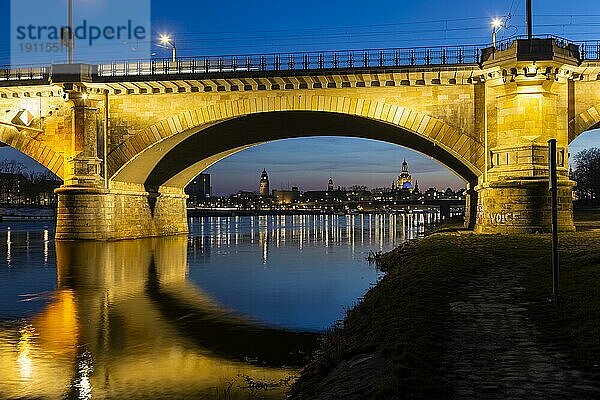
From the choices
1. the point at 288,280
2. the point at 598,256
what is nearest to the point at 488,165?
the point at 288,280

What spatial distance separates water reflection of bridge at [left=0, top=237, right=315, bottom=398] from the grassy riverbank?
157 cm

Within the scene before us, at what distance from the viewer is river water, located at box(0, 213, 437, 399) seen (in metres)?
10.8

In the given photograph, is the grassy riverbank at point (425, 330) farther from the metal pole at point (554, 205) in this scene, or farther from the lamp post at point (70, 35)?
the lamp post at point (70, 35)

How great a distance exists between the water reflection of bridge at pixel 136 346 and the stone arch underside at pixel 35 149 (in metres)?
21.7

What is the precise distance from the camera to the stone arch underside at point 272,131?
3812 cm

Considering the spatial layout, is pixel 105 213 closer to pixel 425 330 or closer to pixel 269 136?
pixel 269 136

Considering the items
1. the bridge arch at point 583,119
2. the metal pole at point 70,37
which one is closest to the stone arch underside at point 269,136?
the bridge arch at point 583,119

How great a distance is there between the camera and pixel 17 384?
1064 cm

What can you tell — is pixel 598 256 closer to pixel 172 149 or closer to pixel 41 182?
pixel 172 149

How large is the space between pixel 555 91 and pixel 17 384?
30.5 meters

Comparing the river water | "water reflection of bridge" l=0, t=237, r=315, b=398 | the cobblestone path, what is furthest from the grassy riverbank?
"water reflection of bridge" l=0, t=237, r=315, b=398

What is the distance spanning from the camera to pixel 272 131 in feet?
164

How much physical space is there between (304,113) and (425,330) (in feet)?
106

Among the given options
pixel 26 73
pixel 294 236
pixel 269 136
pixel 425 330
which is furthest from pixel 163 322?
pixel 294 236
